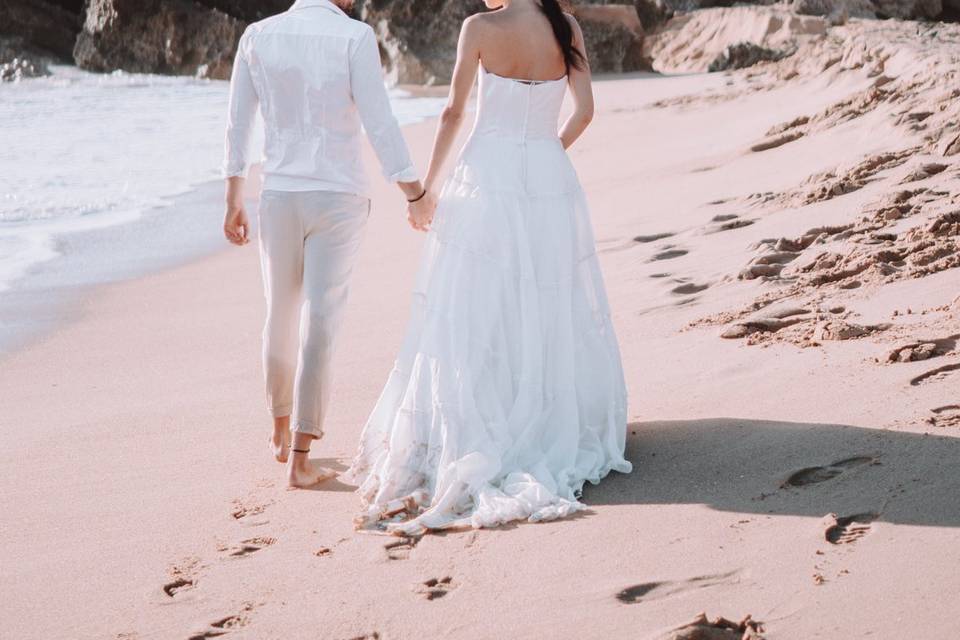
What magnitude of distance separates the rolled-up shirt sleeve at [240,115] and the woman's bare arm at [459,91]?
0.62m

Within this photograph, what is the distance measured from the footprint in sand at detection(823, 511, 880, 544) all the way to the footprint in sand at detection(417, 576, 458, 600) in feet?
2.97

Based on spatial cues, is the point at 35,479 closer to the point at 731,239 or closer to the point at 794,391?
the point at 794,391

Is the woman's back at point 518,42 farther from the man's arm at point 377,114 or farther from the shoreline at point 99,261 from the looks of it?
the shoreline at point 99,261

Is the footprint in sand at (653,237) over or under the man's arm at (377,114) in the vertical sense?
under

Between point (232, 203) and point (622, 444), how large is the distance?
1456mm

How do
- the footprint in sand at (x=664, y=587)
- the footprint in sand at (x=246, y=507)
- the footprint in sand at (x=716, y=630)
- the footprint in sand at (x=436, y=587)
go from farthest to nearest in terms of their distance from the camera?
the footprint in sand at (x=246, y=507) → the footprint in sand at (x=436, y=587) → the footprint in sand at (x=664, y=587) → the footprint in sand at (x=716, y=630)


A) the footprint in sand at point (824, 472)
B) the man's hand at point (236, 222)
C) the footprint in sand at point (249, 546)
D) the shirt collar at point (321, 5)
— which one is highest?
the shirt collar at point (321, 5)

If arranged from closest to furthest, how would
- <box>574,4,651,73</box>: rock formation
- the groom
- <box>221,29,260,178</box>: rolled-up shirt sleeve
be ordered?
1. the groom
2. <box>221,29,260,178</box>: rolled-up shirt sleeve
3. <box>574,4,651,73</box>: rock formation

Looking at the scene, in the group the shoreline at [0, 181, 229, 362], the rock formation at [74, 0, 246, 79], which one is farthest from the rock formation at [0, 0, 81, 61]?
the shoreline at [0, 181, 229, 362]

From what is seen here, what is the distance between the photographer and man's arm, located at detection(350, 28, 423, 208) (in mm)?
3697

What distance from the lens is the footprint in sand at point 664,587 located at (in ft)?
9.06

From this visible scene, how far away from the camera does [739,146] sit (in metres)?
9.00

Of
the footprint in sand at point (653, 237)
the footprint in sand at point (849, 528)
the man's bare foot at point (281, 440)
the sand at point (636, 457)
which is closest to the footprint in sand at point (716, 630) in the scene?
the sand at point (636, 457)

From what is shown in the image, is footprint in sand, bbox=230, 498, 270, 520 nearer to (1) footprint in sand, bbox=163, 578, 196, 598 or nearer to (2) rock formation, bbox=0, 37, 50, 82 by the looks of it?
(1) footprint in sand, bbox=163, 578, 196, 598
